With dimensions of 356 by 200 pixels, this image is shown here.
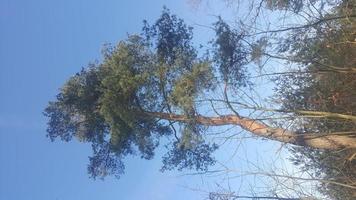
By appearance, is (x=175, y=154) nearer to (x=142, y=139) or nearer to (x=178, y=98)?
(x=142, y=139)

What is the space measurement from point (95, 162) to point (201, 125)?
172 inches

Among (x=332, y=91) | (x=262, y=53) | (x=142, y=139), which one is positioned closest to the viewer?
(x=262, y=53)

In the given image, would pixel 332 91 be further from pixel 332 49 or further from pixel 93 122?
pixel 93 122

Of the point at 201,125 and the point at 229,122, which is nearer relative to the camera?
the point at 229,122

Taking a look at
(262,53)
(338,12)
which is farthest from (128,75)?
(338,12)

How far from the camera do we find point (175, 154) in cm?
1838

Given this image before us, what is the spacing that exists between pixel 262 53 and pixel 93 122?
25.1 feet

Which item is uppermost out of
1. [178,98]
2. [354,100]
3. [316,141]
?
[178,98]

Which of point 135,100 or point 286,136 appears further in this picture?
point 135,100

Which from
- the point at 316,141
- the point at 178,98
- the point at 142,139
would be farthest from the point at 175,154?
the point at 316,141

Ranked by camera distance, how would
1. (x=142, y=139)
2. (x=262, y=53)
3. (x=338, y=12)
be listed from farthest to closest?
1. (x=142, y=139)
2. (x=338, y=12)
3. (x=262, y=53)

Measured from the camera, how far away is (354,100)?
12.7 metres

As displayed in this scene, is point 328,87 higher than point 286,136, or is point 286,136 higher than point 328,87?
point 328,87

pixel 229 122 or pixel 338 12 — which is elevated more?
pixel 338 12
